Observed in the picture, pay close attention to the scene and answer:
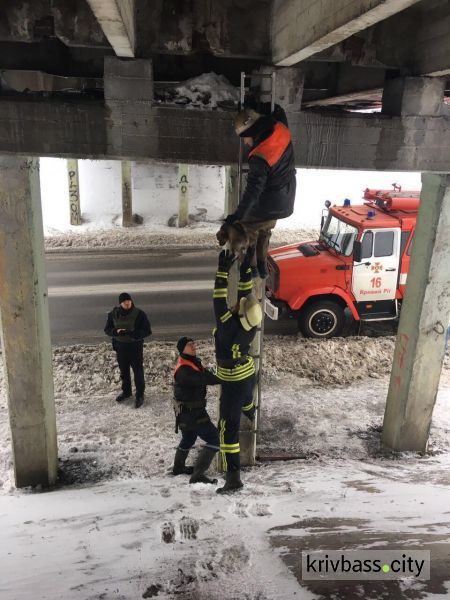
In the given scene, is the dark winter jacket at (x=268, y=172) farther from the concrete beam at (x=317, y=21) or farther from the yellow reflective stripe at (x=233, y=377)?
the yellow reflective stripe at (x=233, y=377)

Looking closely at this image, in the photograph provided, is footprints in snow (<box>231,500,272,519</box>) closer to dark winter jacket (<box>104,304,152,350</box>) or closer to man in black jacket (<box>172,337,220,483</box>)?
man in black jacket (<box>172,337,220,483</box>)

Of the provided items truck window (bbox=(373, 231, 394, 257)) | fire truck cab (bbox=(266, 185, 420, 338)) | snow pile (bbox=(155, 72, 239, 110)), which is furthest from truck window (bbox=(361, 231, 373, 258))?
snow pile (bbox=(155, 72, 239, 110))

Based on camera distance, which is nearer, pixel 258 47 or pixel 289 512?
pixel 258 47

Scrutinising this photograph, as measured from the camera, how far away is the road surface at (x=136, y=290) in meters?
10.6

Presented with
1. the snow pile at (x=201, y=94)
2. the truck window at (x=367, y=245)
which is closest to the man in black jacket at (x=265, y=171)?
the snow pile at (x=201, y=94)

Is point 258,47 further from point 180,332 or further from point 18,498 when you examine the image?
point 180,332

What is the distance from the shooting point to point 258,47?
4551 mm

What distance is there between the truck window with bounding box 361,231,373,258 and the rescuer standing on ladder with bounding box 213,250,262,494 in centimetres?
528

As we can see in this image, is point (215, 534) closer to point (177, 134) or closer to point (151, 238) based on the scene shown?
point (177, 134)

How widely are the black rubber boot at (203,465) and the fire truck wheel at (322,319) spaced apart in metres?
4.92

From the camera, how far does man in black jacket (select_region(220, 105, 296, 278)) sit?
3844 mm

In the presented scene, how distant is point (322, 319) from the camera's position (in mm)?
10078

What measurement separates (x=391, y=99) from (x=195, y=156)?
2.18 metres

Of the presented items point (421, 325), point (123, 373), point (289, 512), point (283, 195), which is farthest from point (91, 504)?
point (421, 325)
